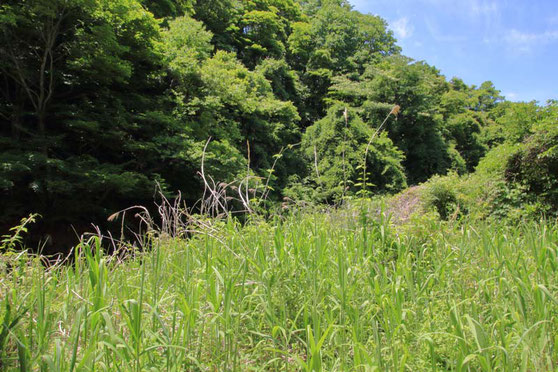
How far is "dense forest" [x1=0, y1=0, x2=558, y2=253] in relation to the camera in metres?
7.68

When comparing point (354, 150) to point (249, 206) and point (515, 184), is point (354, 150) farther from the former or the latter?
point (249, 206)

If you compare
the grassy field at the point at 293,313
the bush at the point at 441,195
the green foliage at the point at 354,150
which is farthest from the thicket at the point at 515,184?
the green foliage at the point at 354,150

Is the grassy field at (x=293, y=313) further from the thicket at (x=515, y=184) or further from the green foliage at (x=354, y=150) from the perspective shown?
the green foliage at (x=354, y=150)

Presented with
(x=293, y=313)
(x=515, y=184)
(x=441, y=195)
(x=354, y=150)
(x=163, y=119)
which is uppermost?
(x=354, y=150)

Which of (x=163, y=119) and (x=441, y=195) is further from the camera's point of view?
(x=163, y=119)

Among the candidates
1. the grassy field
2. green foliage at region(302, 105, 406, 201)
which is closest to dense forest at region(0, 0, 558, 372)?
the grassy field

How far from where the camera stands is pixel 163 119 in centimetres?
1051

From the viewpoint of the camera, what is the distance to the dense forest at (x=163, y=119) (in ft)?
25.2

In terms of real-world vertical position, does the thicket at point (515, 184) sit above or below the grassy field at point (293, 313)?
above

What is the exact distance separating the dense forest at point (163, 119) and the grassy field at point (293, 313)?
72cm

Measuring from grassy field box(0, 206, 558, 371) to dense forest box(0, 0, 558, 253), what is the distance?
28.2 inches

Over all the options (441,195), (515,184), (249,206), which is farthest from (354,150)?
(249,206)

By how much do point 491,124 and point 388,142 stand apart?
59.9 feet

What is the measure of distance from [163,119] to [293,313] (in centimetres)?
1009
